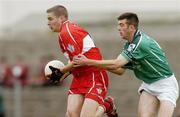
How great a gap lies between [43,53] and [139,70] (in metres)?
13.8

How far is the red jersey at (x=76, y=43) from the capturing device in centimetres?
1388

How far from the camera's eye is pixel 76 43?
547 inches

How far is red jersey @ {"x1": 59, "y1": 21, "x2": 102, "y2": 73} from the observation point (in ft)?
45.5

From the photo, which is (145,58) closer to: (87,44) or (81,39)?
(87,44)

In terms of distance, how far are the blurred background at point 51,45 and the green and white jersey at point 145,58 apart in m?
8.44

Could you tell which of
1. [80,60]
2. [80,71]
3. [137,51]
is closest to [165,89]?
[137,51]

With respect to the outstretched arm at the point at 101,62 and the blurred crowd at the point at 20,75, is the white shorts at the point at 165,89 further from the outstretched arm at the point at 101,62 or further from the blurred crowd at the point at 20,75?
the blurred crowd at the point at 20,75

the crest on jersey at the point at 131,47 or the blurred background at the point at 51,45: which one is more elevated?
the crest on jersey at the point at 131,47

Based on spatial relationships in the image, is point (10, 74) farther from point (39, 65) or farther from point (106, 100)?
point (106, 100)

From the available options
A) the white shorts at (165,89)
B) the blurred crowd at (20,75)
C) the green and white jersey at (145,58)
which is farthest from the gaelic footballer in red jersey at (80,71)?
the blurred crowd at (20,75)

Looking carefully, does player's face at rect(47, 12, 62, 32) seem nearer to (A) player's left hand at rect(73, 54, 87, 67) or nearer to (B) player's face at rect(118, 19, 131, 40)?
(A) player's left hand at rect(73, 54, 87, 67)

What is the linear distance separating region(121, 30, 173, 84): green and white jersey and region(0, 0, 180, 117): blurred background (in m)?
8.44

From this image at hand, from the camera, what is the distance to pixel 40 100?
82.1 ft

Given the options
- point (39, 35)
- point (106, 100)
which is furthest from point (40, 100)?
point (106, 100)
